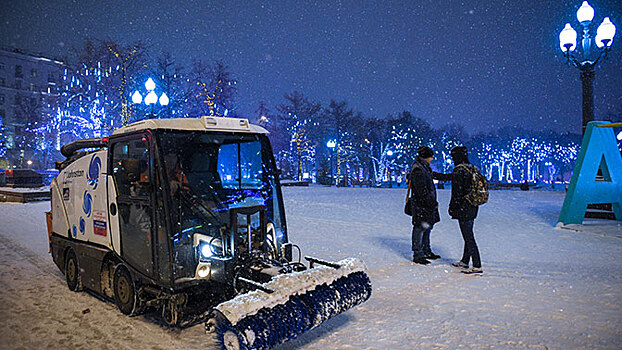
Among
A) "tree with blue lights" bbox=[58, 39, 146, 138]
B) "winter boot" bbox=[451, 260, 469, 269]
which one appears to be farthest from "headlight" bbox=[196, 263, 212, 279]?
"tree with blue lights" bbox=[58, 39, 146, 138]

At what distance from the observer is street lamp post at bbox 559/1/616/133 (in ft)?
37.5

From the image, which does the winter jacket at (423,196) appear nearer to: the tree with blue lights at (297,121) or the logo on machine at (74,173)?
the logo on machine at (74,173)

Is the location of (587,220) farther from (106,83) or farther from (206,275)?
(106,83)

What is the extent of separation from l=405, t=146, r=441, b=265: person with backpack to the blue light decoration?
6247 millimetres

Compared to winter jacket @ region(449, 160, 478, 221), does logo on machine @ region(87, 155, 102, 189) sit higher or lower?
higher

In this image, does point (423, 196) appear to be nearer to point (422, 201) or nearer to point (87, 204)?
point (422, 201)

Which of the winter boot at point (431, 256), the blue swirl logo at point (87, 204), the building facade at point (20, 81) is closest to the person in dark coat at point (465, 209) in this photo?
the winter boot at point (431, 256)

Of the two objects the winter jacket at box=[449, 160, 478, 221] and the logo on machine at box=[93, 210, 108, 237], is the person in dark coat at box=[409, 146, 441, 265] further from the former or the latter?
the logo on machine at box=[93, 210, 108, 237]

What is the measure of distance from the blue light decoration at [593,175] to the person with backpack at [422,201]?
6247 millimetres

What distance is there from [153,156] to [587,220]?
1317 cm

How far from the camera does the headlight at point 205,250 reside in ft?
13.9

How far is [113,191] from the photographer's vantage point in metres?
4.79

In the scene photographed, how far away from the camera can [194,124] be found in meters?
4.51

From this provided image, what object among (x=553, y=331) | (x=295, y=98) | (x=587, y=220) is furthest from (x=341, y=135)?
(x=553, y=331)
